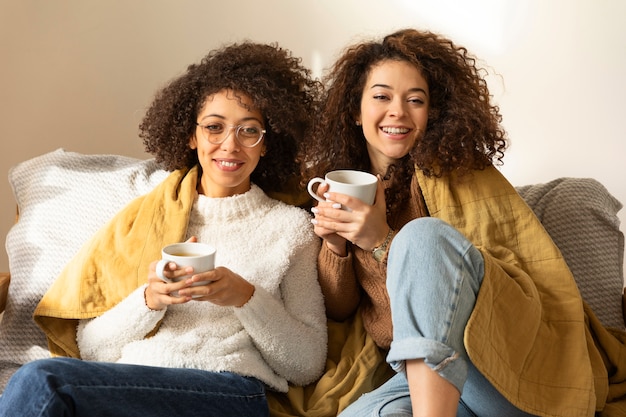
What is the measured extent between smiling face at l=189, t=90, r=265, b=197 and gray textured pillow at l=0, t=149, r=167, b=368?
0.24 meters

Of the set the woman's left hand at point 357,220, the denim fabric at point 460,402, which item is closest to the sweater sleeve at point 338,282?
the woman's left hand at point 357,220

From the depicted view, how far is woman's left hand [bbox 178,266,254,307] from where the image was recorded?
155 cm

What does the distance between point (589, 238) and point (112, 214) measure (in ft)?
3.69

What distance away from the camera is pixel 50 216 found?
2.03 meters

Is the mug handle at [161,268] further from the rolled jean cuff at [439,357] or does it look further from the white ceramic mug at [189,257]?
the rolled jean cuff at [439,357]

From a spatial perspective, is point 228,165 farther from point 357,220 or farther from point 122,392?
point 122,392

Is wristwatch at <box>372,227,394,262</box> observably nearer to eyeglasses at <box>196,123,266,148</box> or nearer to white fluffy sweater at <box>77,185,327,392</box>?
white fluffy sweater at <box>77,185,327,392</box>

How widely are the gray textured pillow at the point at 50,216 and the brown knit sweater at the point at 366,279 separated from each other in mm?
529

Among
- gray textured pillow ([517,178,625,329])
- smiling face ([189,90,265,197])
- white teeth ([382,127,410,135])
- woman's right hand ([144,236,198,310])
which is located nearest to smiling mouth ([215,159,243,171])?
smiling face ([189,90,265,197])

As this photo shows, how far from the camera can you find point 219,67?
6.28 ft

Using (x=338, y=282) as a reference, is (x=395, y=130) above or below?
above

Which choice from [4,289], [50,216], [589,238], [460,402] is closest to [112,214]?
[50,216]

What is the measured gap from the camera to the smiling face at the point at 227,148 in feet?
6.01

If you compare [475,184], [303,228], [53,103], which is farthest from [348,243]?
[53,103]
